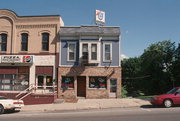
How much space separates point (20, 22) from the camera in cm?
2267

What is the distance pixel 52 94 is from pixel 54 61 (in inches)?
162

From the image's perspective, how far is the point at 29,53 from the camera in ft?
72.4

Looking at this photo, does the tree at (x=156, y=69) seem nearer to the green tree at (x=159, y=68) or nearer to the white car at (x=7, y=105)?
the green tree at (x=159, y=68)

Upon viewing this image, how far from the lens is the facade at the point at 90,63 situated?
2103cm

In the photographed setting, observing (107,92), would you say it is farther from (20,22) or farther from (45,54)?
(20,22)

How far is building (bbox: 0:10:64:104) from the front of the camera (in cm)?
2144

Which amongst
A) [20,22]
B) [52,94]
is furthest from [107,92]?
[20,22]

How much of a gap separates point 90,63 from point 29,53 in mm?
7195

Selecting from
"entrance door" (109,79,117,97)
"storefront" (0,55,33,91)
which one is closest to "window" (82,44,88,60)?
"entrance door" (109,79,117,97)

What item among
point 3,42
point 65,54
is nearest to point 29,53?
point 3,42

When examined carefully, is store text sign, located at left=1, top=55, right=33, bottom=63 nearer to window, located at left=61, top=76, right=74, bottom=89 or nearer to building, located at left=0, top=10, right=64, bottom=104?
building, located at left=0, top=10, right=64, bottom=104

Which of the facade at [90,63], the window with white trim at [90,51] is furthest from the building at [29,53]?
the window with white trim at [90,51]

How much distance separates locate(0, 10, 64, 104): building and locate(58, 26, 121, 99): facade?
1165 millimetres

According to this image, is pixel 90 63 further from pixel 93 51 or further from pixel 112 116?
pixel 112 116
